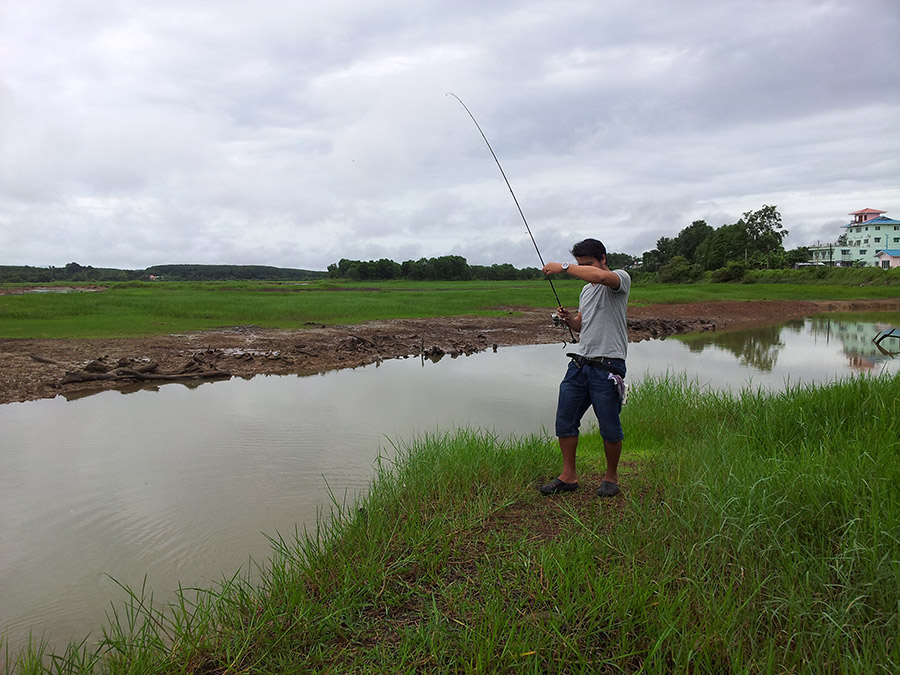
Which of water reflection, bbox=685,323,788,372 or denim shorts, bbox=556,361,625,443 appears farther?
water reflection, bbox=685,323,788,372

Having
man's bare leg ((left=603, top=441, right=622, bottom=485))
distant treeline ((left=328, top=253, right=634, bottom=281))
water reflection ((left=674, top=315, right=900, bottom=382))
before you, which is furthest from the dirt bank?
distant treeline ((left=328, top=253, right=634, bottom=281))

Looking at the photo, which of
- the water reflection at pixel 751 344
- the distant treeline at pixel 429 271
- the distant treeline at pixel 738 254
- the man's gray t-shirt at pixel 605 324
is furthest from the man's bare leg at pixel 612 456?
the distant treeline at pixel 429 271

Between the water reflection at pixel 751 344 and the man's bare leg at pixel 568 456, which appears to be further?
the water reflection at pixel 751 344

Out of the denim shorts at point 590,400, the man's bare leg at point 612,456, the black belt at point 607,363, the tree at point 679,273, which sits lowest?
the man's bare leg at point 612,456

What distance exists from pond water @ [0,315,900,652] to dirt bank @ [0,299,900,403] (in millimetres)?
882

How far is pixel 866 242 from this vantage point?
3221 inches

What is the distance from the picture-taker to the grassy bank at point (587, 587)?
243 cm

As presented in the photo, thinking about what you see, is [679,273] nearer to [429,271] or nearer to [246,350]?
[429,271]

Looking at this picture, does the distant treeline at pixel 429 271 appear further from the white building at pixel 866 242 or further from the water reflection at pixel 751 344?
the water reflection at pixel 751 344

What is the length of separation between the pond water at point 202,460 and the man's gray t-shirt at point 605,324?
6.94 ft

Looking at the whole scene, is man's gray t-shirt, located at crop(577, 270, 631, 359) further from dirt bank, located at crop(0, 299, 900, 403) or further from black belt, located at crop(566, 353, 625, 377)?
dirt bank, located at crop(0, 299, 900, 403)

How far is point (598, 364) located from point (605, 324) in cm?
30

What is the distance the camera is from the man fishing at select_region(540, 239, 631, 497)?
4.18 meters

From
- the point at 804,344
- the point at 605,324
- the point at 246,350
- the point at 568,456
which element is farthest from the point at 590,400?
the point at 804,344
